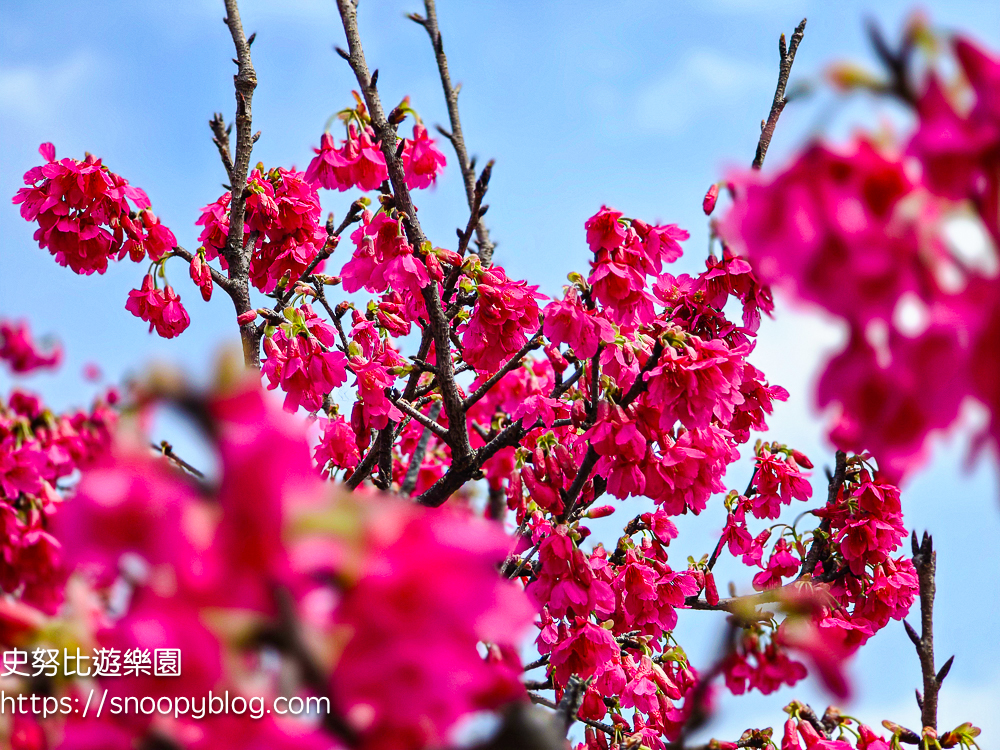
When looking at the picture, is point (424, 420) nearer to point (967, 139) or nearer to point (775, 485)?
point (775, 485)

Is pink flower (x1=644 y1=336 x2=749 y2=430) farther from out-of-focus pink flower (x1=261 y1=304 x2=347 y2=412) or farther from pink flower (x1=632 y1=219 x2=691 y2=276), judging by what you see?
out-of-focus pink flower (x1=261 y1=304 x2=347 y2=412)

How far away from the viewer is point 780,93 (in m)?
3.81

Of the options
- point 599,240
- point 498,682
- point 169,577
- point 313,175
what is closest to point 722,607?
point 599,240

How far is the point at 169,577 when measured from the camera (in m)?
0.67

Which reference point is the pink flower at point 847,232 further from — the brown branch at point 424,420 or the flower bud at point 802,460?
the flower bud at point 802,460

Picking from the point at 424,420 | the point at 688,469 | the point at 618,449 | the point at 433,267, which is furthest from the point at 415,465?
the point at 688,469

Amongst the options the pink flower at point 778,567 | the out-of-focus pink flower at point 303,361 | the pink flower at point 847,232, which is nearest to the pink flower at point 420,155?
the out-of-focus pink flower at point 303,361

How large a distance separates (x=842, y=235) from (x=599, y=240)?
2.27m

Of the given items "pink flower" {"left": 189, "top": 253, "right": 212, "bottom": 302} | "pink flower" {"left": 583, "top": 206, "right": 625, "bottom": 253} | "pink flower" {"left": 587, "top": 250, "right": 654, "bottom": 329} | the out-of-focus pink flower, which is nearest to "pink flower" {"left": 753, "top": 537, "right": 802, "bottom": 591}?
"pink flower" {"left": 587, "top": 250, "right": 654, "bottom": 329}

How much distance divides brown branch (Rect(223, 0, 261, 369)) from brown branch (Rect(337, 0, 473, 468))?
1046 millimetres

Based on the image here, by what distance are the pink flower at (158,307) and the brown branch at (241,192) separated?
0.97 ft

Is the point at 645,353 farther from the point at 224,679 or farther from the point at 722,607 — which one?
the point at 224,679

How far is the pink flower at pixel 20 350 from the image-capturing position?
20.3 ft

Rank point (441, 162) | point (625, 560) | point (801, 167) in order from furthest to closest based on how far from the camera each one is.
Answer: point (441, 162)
point (625, 560)
point (801, 167)
